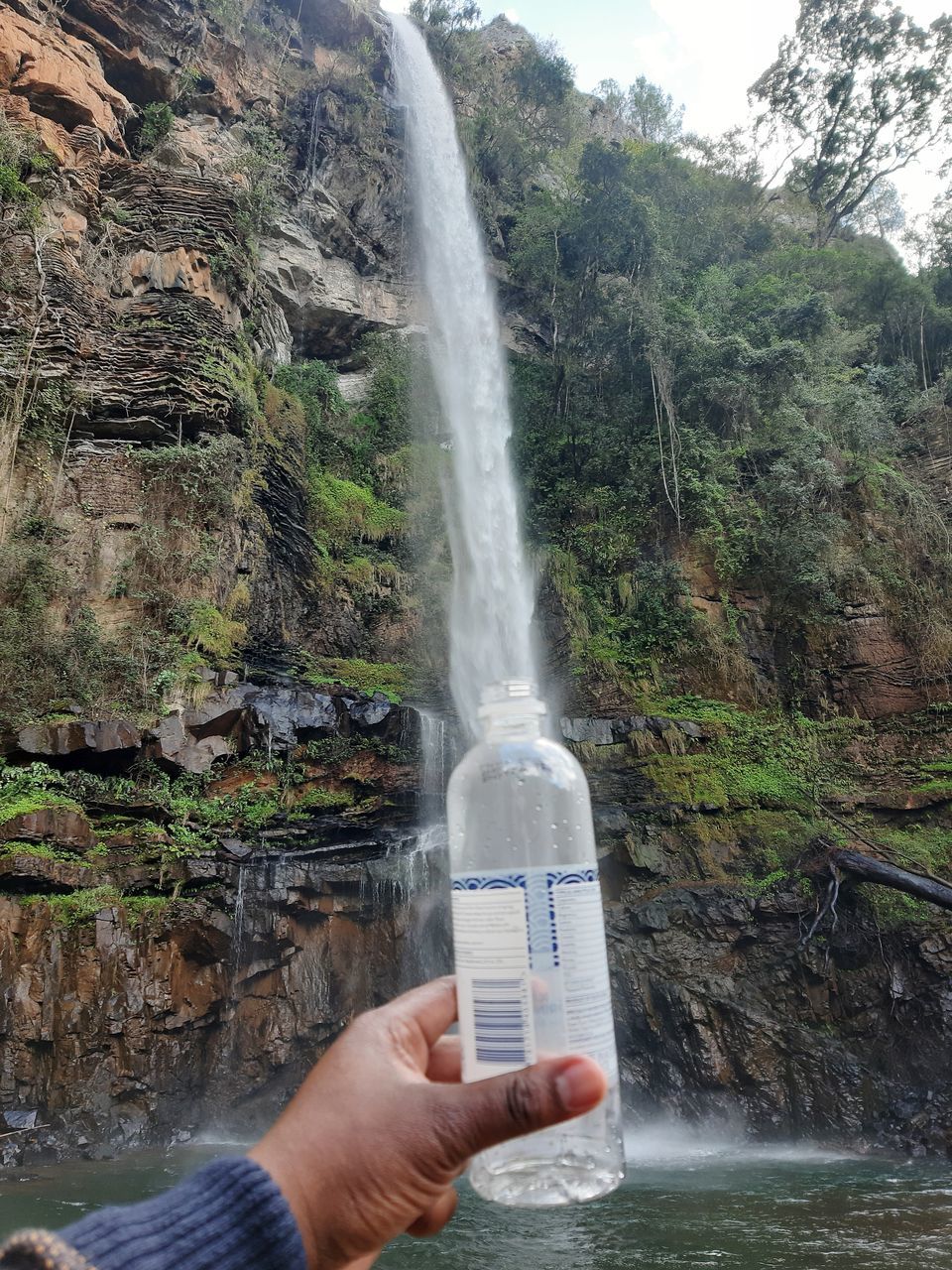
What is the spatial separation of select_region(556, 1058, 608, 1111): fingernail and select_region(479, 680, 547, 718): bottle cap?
59 centimetres

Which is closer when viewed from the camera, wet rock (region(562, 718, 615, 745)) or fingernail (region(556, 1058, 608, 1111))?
fingernail (region(556, 1058, 608, 1111))

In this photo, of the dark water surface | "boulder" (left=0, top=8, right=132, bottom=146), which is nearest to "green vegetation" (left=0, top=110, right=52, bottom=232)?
"boulder" (left=0, top=8, right=132, bottom=146)

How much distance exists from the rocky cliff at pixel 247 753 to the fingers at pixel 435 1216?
311 inches

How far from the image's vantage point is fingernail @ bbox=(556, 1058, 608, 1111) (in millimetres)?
1144

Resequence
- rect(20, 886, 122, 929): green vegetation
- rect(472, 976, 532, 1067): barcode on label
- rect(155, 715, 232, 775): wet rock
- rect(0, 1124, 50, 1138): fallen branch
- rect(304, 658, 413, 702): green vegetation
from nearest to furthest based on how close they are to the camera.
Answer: rect(472, 976, 532, 1067): barcode on label < rect(0, 1124, 50, 1138): fallen branch < rect(20, 886, 122, 929): green vegetation < rect(155, 715, 232, 775): wet rock < rect(304, 658, 413, 702): green vegetation

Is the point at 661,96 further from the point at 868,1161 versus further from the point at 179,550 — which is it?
the point at 868,1161

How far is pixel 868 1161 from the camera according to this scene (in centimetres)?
764

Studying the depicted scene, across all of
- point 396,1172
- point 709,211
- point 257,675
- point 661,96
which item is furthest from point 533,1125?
point 661,96

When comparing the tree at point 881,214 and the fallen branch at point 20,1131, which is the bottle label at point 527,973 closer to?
the fallen branch at point 20,1131

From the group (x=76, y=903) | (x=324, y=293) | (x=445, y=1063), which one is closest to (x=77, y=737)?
(x=76, y=903)

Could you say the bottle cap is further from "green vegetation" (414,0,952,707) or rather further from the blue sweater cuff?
"green vegetation" (414,0,952,707)

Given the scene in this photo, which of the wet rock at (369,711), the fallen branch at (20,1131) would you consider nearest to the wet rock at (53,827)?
the fallen branch at (20,1131)

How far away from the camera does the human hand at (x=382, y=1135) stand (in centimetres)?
108

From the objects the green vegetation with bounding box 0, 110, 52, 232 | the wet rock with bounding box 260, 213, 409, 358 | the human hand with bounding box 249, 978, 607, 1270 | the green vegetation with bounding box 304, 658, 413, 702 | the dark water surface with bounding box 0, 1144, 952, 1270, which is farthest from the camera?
the wet rock with bounding box 260, 213, 409, 358
